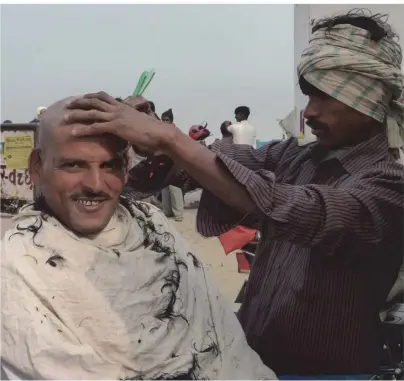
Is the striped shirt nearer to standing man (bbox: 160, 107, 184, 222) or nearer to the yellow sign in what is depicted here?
the yellow sign

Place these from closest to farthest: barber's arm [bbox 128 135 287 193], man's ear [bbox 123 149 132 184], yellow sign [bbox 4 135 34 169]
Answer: man's ear [bbox 123 149 132 184] → barber's arm [bbox 128 135 287 193] → yellow sign [bbox 4 135 34 169]

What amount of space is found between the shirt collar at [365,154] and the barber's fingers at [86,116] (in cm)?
75

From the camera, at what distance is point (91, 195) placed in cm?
154

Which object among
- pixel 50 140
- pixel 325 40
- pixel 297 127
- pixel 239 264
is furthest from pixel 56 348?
pixel 239 264

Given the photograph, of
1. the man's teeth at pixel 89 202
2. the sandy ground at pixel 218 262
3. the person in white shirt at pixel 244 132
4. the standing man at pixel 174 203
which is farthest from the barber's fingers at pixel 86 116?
the standing man at pixel 174 203

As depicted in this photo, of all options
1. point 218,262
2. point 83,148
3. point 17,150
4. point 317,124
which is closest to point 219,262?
point 218,262

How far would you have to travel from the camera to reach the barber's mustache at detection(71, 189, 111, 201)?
1.52 meters

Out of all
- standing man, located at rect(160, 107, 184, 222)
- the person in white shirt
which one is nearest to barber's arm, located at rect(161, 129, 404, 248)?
the person in white shirt

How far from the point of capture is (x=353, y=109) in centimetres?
164

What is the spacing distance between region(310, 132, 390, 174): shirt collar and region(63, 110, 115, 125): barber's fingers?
75 centimetres

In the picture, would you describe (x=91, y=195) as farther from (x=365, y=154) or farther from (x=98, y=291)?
(x=365, y=154)

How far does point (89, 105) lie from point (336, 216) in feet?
2.26

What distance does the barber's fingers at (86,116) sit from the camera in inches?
53.2

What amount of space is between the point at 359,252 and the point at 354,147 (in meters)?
0.35
